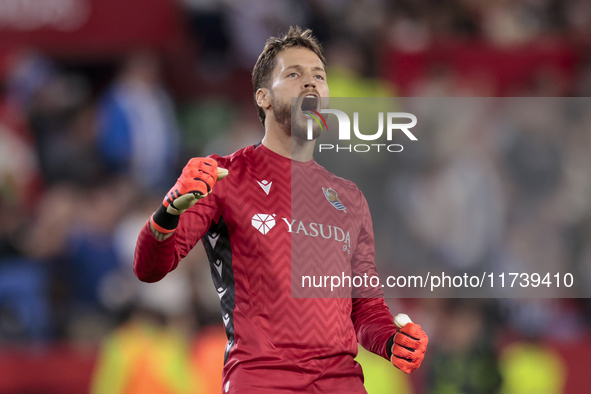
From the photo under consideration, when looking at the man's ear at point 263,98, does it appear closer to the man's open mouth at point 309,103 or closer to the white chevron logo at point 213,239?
the man's open mouth at point 309,103

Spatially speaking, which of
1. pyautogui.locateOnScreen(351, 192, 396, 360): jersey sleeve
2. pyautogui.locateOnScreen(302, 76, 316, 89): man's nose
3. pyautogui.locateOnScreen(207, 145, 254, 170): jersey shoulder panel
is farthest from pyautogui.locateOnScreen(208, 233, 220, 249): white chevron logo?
pyautogui.locateOnScreen(302, 76, 316, 89): man's nose

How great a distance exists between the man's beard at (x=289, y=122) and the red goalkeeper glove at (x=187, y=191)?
614 millimetres

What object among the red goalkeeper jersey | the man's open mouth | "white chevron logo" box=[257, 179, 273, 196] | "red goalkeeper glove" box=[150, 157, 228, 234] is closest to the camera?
"red goalkeeper glove" box=[150, 157, 228, 234]

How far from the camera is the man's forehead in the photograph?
11.6 feet

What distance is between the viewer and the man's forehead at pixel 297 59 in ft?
11.6

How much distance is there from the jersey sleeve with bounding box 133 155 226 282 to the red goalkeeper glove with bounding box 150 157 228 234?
6 centimetres

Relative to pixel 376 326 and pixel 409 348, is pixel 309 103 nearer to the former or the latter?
pixel 376 326

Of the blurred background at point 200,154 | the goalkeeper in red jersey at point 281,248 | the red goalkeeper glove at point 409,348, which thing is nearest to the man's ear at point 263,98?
the goalkeeper in red jersey at point 281,248

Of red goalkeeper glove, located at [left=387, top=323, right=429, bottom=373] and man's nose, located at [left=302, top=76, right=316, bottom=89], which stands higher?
man's nose, located at [left=302, top=76, right=316, bottom=89]

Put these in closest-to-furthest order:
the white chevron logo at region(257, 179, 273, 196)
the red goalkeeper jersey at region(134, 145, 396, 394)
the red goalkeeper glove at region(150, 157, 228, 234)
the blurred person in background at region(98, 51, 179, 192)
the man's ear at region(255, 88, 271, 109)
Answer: the red goalkeeper glove at region(150, 157, 228, 234) < the red goalkeeper jersey at region(134, 145, 396, 394) < the white chevron logo at region(257, 179, 273, 196) < the man's ear at region(255, 88, 271, 109) < the blurred person in background at region(98, 51, 179, 192)

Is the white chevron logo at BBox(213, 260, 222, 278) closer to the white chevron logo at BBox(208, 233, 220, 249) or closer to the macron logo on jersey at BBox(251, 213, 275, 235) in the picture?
the white chevron logo at BBox(208, 233, 220, 249)

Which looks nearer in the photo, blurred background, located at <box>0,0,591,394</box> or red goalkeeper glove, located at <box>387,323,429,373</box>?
red goalkeeper glove, located at <box>387,323,429,373</box>

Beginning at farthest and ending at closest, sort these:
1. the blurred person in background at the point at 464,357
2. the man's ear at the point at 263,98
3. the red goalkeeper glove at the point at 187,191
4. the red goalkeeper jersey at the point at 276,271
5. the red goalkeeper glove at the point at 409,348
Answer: the blurred person in background at the point at 464,357
the man's ear at the point at 263,98
the red goalkeeper glove at the point at 409,348
the red goalkeeper jersey at the point at 276,271
the red goalkeeper glove at the point at 187,191

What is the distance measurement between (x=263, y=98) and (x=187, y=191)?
91 cm
